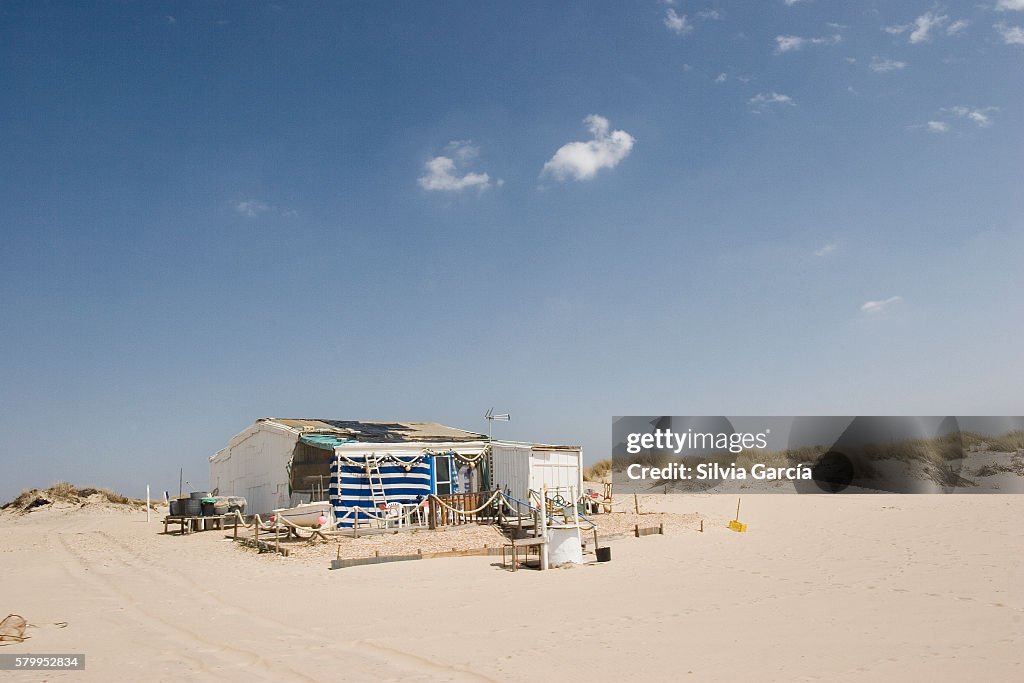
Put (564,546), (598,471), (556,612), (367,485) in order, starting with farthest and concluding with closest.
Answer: (598,471), (367,485), (564,546), (556,612)

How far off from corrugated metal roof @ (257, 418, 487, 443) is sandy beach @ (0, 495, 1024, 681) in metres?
7.16

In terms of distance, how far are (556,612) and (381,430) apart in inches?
770

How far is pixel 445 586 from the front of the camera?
14.2 metres

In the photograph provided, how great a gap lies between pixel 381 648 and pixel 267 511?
2110 cm

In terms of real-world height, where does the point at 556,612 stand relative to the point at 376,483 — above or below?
below

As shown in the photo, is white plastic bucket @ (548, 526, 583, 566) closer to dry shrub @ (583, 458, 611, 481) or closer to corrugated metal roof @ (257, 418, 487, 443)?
corrugated metal roof @ (257, 418, 487, 443)

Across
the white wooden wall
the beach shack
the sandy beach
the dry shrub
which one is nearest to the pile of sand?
the white wooden wall

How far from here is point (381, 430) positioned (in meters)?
30.2

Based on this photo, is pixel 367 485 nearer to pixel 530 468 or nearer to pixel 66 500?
pixel 530 468

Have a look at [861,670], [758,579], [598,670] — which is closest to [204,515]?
[758,579]

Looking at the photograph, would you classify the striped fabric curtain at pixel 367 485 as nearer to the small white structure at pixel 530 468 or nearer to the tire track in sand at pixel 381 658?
the small white structure at pixel 530 468

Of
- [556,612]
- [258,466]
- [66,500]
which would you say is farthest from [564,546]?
[66,500]

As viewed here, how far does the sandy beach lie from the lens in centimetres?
851

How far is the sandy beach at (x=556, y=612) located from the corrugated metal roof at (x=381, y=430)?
716cm
